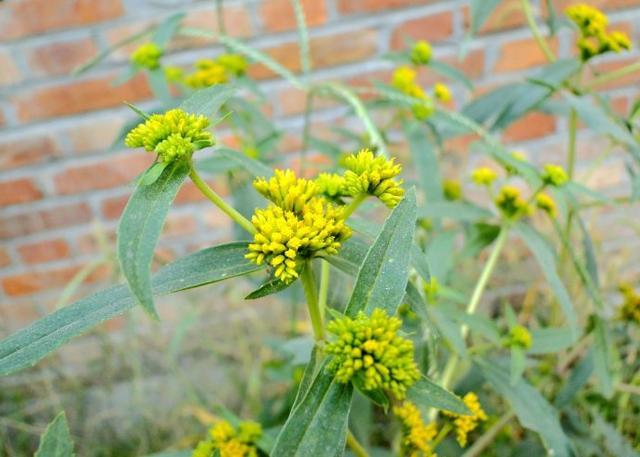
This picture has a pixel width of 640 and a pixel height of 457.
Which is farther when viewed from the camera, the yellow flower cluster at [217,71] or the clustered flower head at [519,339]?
A: the yellow flower cluster at [217,71]

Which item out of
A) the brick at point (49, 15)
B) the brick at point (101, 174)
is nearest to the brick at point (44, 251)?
the brick at point (101, 174)

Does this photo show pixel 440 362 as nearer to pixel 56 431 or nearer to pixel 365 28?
pixel 56 431

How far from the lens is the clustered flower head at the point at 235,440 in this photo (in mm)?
479

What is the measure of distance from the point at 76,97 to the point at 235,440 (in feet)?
2.81

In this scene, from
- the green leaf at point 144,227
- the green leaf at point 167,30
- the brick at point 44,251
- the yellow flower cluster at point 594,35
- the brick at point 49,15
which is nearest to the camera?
the green leaf at point 144,227

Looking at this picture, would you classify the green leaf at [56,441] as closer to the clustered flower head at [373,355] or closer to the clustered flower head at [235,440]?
the clustered flower head at [235,440]

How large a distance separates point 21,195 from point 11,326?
11.9 inches

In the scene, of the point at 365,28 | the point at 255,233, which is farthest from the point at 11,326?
the point at 255,233

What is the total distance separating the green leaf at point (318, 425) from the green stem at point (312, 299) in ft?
0.13

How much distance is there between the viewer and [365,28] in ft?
3.67

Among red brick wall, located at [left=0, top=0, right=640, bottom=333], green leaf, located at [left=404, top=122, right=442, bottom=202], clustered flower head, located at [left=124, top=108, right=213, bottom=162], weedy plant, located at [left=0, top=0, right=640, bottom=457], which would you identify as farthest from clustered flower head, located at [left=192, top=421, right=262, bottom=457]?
red brick wall, located at [left=0, top=0, right=640, bottom=333]

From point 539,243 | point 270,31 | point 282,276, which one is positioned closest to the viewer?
point 282,276

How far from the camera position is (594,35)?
0.69 metres

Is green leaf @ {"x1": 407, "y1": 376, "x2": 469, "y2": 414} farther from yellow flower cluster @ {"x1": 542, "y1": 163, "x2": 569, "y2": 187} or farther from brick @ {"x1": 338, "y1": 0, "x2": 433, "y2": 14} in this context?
brick @ {"x1": 338, "y1": 0, "x2": 433, "y2": 14}
